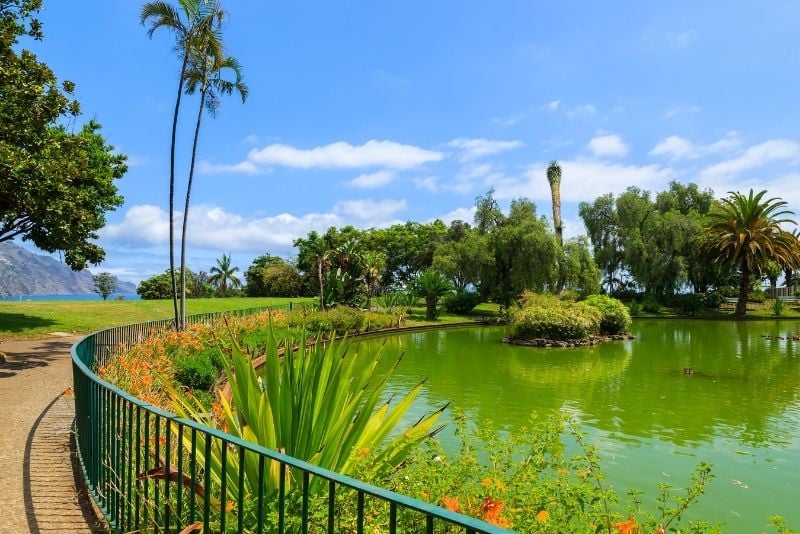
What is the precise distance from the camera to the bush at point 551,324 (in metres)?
27.0

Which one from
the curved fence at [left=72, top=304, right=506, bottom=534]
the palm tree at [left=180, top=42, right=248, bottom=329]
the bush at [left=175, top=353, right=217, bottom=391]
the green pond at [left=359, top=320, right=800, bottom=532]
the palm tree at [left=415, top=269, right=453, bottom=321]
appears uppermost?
the palm tree at [left=180, top=42, right=248, bottom=329]

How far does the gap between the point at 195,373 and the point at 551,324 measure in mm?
18901

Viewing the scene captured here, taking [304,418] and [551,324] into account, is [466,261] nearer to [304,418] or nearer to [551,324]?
[551,324]

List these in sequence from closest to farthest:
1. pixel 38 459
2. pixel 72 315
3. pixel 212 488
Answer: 1. pixel 212 488
2. pixel 38 459
3. pixel 72 315

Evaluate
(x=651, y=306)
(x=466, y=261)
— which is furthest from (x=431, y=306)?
(x=651, y=306)

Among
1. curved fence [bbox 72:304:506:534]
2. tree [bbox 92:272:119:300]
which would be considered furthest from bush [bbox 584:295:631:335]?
tree [bbox 92:272:119:300]

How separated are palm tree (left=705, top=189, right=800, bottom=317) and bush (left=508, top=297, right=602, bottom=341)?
23.2m

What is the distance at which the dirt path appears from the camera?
432cm

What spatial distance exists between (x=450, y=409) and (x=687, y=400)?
19.4 ft

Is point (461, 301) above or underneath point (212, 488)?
above

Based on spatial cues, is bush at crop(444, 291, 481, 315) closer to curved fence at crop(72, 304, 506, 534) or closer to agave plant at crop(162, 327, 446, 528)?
curved fence at crop(72, 304, 506, 534)

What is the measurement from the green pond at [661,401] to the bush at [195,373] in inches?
176

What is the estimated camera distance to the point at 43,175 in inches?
481

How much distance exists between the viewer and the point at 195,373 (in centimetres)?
1189
